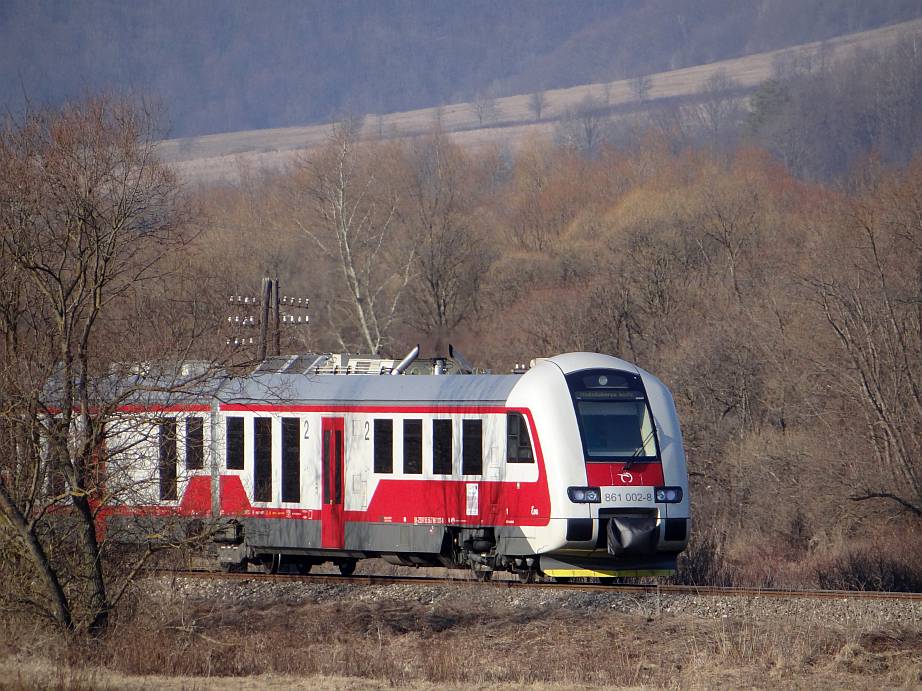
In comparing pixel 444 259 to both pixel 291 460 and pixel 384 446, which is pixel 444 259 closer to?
pixel 291 460

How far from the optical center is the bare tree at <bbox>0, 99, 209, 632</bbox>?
13.2 meters

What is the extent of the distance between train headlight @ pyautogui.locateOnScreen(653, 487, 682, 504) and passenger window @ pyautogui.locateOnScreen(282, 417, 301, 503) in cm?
545

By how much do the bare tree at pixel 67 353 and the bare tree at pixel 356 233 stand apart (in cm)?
3144

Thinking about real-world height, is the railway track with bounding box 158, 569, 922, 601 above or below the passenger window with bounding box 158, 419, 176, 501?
below

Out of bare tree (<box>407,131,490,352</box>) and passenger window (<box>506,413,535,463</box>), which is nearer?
passenger window (<box>506,413,535,463</box>)

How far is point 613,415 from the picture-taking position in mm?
17391

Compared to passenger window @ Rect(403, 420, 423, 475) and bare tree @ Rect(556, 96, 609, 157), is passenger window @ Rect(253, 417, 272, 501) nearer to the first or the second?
passenger window @ Rect(403, 420, 423, 475)

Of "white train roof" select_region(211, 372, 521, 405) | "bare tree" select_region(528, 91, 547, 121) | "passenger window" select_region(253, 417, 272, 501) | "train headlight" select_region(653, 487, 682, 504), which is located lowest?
"train headlight" select_region(653, 487, 682, 504)

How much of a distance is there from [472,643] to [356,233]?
117 ft

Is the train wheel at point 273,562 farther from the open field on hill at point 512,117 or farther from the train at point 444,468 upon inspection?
the open field on hill at point 512,117

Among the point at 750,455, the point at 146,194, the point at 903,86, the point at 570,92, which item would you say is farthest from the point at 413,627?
the point at 570,92

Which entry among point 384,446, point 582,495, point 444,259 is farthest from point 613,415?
point 444,259

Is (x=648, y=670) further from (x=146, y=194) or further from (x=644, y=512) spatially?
(x=146, y=194)

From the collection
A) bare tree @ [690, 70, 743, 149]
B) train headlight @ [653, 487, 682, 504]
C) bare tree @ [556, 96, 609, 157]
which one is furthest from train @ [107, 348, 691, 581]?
bare tree @ [556, 96, 609, 157]
